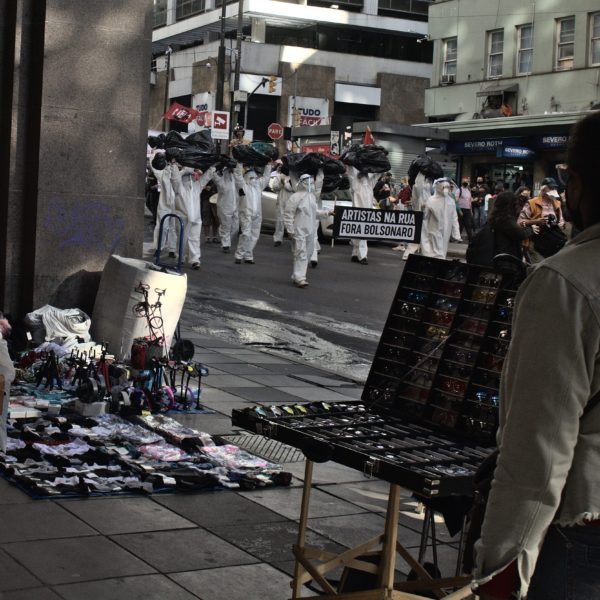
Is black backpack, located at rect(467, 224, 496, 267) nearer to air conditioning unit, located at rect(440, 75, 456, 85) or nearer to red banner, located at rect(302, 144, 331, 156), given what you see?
red banner, located at rect(302, 144, 331, 156)

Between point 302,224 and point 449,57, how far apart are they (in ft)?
83.4

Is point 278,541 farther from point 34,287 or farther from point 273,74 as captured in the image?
point 273,74

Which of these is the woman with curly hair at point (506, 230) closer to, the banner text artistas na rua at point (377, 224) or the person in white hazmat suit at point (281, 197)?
the banner text artistas na rua at point (377, 224)

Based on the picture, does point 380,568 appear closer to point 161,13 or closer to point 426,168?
point 426,168

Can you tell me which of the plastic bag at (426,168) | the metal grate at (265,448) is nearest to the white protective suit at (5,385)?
the metal grate at (265,448)

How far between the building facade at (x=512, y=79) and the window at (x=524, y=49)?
0.11ft

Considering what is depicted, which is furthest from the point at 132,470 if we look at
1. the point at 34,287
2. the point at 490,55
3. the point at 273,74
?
the point at 273,74

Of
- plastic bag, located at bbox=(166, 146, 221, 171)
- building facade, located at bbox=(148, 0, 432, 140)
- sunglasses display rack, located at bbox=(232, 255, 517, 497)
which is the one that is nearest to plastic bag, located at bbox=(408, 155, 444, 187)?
plastic bag, located at bbox=(166, 146, 221, 171)

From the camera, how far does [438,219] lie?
23.2 m

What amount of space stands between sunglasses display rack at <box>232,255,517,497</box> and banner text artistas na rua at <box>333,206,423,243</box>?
4.36 meters

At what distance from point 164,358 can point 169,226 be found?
1360 centimetres

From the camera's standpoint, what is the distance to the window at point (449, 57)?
43.4 metres

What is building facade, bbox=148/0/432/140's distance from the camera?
5897 centimetres

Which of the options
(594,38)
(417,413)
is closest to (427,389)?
(417,413)
